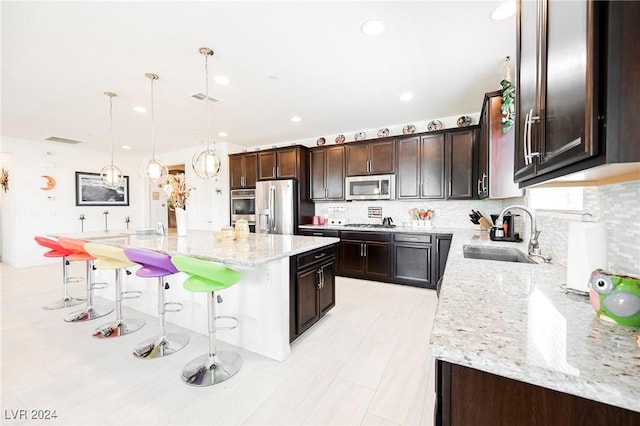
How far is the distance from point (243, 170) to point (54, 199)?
4385 mm

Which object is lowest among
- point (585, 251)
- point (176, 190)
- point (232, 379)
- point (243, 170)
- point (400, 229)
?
point (232, 379)

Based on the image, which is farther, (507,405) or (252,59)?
(252,59)

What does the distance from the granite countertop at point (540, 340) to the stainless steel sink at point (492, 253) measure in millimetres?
1095

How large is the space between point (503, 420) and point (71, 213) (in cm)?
831

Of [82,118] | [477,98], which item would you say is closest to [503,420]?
[477,98]

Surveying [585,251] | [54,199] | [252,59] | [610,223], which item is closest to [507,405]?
[585,251]

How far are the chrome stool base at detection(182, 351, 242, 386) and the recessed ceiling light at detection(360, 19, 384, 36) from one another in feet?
9.52

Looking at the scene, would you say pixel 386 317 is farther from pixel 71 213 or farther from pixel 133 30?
pixel 71 213

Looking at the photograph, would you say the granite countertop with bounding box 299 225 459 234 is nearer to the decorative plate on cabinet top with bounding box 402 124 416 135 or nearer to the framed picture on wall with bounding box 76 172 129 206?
the decorative plate on cabinet top with bounding box 402 124 416 135

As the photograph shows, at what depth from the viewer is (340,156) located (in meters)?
4.76

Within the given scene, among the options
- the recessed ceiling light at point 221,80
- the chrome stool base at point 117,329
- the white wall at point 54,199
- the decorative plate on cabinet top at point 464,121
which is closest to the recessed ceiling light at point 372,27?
the recessed ceiling light at point 221,80

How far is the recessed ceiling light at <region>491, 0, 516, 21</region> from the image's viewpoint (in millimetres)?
1801

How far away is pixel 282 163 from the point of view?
201 inches

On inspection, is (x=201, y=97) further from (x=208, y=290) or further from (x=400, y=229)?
(x=400, y=229)
